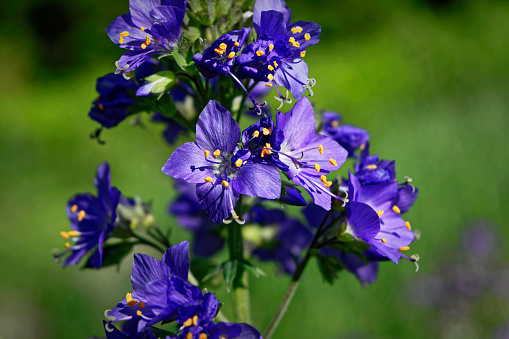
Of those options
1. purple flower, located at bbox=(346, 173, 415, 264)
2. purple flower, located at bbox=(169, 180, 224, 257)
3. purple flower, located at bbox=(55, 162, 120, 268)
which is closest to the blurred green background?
purple flower, located at bbox=(169, 180, 224, 257)

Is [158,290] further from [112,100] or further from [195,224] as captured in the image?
[195,224]

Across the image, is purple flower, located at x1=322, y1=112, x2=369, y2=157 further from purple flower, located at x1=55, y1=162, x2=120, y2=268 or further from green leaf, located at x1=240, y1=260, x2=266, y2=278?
purple flower, located at x1=55, y1=162, x2=120, y2=268

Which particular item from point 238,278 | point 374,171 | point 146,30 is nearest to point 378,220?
point 374,171

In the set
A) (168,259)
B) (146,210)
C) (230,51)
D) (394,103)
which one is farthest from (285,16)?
(394,103)

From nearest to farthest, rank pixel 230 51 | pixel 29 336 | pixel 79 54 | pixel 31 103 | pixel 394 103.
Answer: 1. pixel 230 51
2. pixel 29 336
3. pixel 394 103
4. pixel 31 103
5. pixel 79 54

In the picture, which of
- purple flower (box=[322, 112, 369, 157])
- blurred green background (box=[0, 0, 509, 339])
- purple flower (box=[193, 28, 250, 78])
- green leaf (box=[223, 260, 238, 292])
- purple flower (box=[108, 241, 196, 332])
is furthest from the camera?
blurred green background (box=[0, 0, 509, 339])

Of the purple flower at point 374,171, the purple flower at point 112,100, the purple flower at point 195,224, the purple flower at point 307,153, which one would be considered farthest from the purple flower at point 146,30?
the purple flower at point 195,224

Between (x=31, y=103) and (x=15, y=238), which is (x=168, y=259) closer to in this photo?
(x=15, y=238)
